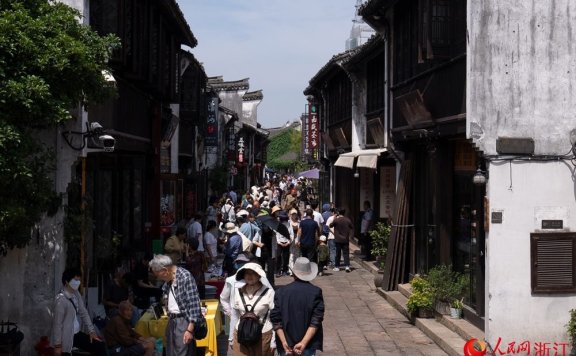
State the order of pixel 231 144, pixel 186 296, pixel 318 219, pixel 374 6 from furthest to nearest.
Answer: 1. pixel 231 144
2. pixel 318 219
3. pixel 374 6
4. pixel 186 296

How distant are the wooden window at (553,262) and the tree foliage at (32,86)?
6.80m

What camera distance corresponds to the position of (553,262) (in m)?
12.5

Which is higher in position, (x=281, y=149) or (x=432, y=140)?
(x=281, y=149)

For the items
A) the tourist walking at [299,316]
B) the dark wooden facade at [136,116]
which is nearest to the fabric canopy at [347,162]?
the dark wooden facade at [136,116]

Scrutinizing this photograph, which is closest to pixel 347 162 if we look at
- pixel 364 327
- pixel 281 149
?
pixel 364 327

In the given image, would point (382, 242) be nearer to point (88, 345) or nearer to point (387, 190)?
point (387, 190)

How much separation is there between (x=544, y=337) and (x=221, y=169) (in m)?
32.7

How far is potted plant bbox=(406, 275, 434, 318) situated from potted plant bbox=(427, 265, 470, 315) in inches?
3.7

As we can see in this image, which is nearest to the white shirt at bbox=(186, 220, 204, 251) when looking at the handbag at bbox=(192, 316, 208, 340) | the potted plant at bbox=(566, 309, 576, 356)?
the potted plant at bbox=(566, 309, 576, 356)

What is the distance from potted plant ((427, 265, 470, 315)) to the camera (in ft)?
48.5

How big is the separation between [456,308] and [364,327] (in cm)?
189

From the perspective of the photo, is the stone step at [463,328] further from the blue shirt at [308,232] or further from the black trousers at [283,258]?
the black trousers at [283,258]

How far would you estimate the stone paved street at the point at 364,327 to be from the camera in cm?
1359

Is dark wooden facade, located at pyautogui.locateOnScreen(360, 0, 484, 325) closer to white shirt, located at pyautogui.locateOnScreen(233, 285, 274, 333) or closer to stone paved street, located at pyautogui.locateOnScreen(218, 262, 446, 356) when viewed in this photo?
stone paved street, located at pyautogui.locateOnScreen(218, 262, 446, 356)
